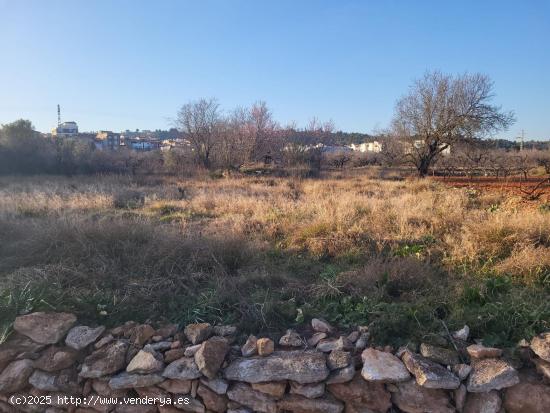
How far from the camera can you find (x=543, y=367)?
2697mm

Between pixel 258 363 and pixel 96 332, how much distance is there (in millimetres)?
1396

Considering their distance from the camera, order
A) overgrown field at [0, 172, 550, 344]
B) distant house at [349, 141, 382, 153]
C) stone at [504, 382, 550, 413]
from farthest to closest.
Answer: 1. distant house at [349, 141, 382, 153]
2. overgrown field at [0, 172, 550, 344]
3. stone at [504, 382, 550, 413]

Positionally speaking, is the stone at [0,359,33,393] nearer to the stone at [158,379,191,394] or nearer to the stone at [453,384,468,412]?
the stone at [158,379,191,394]

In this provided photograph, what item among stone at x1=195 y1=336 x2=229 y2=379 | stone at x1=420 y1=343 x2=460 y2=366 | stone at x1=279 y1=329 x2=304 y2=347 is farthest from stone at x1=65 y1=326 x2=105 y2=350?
stone at x1=420 y1=343 x2=460 y2=366

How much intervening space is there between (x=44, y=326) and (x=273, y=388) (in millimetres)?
1965

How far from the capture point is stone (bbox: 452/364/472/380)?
2.70m

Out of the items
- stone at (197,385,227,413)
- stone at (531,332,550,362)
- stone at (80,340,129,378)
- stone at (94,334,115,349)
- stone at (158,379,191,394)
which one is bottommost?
stone at (197,385,227,413)

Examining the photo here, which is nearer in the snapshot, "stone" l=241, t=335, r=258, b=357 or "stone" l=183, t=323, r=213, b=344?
"stone" l=241, t=335, r=258, b=357

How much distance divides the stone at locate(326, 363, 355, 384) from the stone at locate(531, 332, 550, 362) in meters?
1.29

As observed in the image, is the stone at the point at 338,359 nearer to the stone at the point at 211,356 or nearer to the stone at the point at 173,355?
the stone at the point at 211,356

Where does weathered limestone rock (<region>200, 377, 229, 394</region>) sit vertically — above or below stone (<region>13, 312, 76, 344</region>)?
below

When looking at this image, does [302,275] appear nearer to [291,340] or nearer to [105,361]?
[291,340]

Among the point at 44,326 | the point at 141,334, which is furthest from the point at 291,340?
the point at 44,326

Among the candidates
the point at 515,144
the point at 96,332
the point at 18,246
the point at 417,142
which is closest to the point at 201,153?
the point at 417,142
